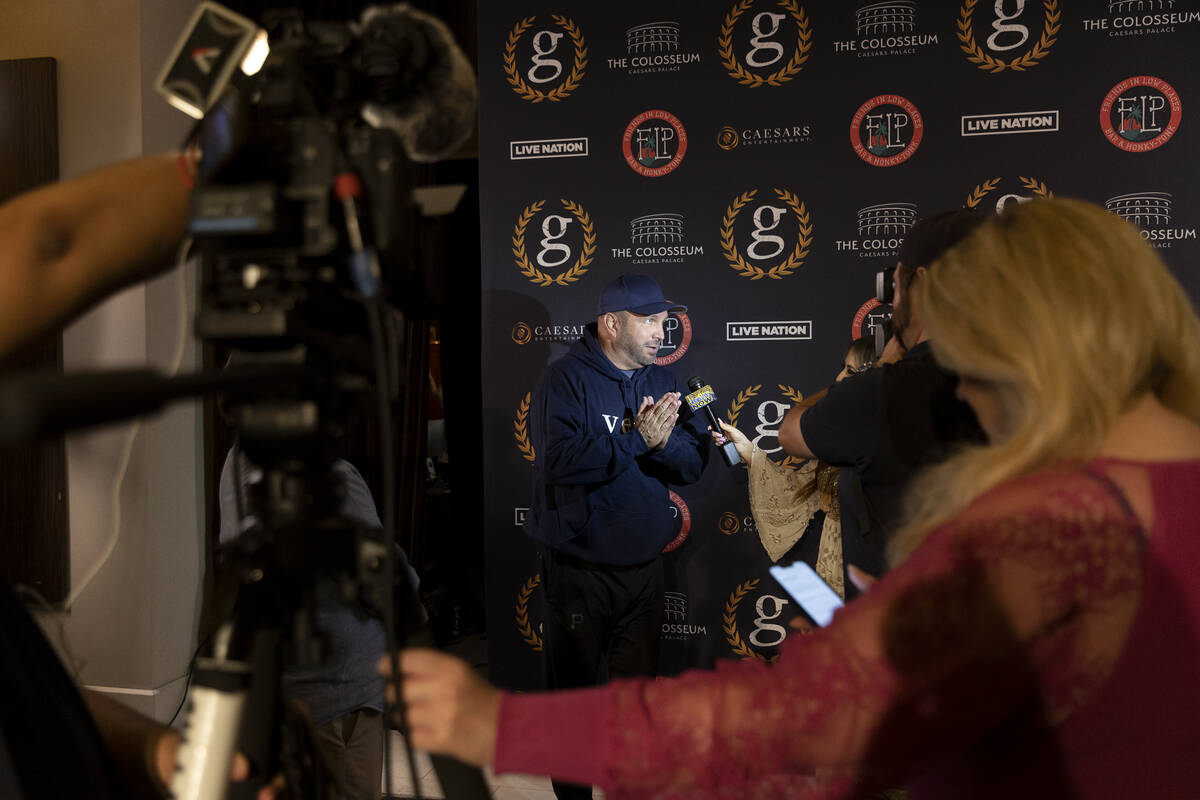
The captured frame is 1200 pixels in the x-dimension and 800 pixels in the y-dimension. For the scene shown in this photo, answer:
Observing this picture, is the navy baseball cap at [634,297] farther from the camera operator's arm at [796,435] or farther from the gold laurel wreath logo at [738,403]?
the camera operator's arm at [796,435]

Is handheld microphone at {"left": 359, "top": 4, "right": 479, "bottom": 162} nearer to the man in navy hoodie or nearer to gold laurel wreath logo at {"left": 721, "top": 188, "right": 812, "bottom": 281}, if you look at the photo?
the man in navy hoodie

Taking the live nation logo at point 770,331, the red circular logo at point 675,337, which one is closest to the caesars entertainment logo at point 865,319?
the live nation logo at point 770,331

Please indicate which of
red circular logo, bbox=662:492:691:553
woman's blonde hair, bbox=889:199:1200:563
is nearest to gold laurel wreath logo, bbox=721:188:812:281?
→ red circular logo, bbox=662:492:691:553

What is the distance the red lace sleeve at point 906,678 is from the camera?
25.4 inches

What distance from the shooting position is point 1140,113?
2.87 metres

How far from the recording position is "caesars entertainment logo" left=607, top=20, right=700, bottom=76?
10.5 feet

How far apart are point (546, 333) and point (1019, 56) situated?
6.72 ft

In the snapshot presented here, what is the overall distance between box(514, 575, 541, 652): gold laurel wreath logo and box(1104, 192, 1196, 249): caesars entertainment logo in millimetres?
2612

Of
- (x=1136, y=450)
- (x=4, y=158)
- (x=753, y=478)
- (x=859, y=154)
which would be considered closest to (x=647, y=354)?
(x=753, y=478)

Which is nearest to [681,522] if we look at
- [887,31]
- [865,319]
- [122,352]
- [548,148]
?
[865,319]

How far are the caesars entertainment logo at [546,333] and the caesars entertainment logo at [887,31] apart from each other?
59.2 inches

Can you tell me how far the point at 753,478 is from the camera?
9.95ft

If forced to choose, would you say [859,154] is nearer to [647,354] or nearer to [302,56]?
[647,354]

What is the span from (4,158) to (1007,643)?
3.93m
